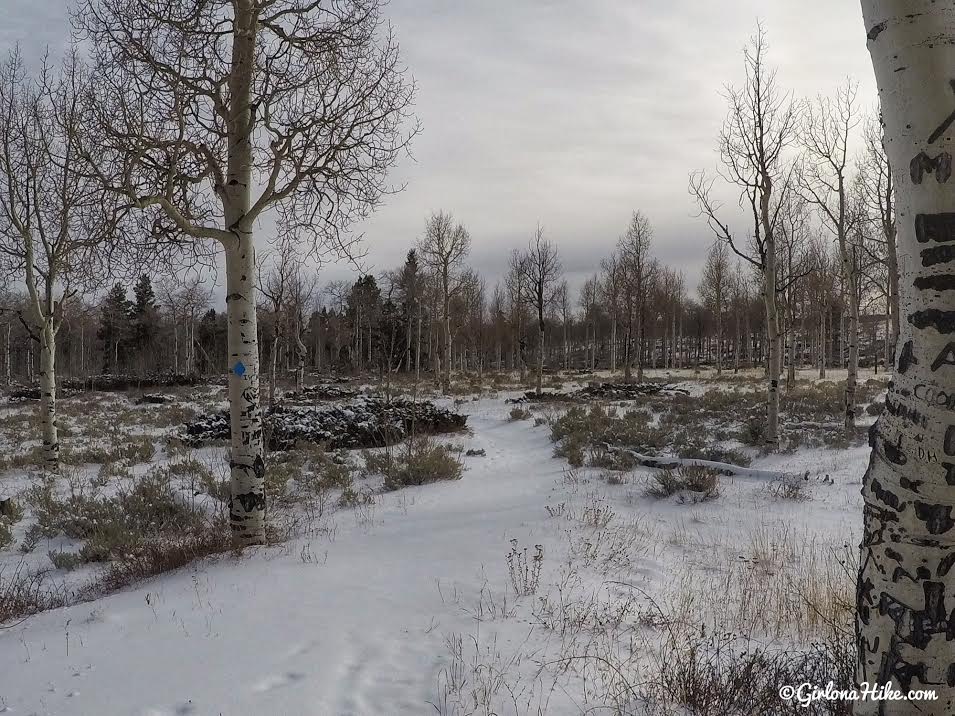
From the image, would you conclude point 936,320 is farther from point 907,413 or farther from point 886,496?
point 886,496

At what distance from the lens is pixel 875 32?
1685 millimetres

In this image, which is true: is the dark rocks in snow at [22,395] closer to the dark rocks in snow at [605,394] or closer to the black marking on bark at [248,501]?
the dark rocks in snow at [605,394]

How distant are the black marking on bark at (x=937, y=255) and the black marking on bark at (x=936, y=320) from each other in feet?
0.45

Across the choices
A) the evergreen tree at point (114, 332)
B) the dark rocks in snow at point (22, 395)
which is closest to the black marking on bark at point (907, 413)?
the dark rocks in snow at point (22, 395)

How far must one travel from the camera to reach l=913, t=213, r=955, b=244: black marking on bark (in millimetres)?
1518

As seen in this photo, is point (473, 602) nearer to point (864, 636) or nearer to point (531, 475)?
point (864, 636)

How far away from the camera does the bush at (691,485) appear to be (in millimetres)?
7184

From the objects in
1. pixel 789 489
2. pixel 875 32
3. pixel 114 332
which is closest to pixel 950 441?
pixel 875 32

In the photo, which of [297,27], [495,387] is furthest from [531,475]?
[495,387]

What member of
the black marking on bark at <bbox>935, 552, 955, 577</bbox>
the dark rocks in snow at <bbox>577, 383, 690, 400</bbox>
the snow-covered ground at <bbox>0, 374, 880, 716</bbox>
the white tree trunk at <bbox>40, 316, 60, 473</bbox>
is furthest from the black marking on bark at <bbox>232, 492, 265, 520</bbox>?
the dark rocks in snow at <bbox>577, 383, 690, 400</bbox>

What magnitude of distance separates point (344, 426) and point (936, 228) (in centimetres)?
1274

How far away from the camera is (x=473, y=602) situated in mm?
3834

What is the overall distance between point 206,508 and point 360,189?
16.1 ft

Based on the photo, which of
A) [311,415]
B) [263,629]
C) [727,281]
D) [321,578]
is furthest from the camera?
[727,281]
